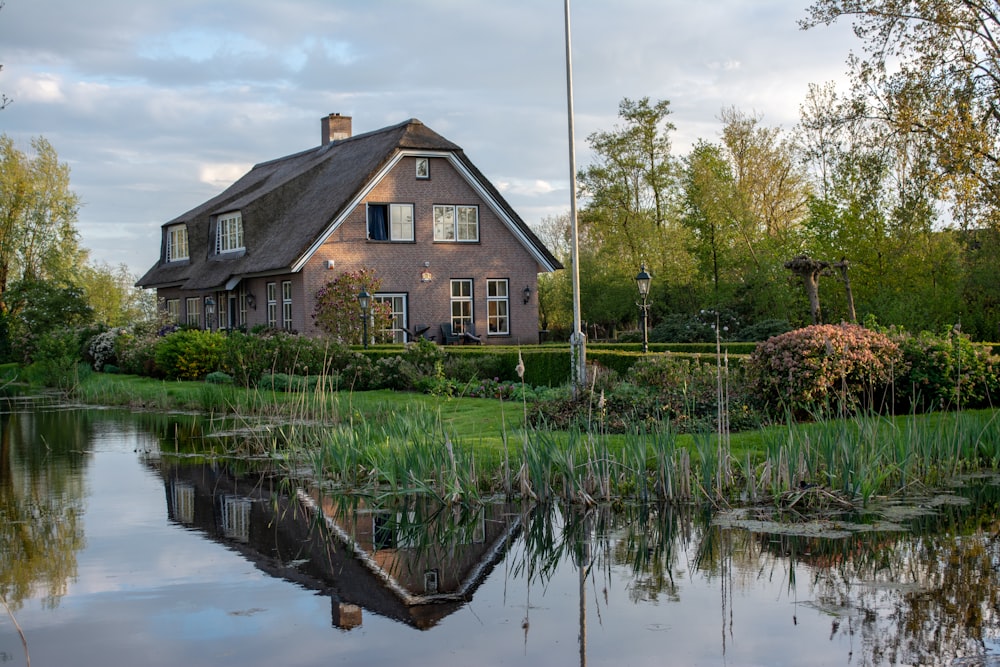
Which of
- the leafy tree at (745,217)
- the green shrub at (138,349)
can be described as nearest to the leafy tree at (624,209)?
the leafy tree at (745,217)

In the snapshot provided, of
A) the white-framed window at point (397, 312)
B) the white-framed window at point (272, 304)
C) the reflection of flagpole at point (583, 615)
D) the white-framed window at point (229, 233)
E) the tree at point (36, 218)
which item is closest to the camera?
the reflection of flagpole at point (583, 615)

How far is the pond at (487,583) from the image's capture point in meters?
5.64

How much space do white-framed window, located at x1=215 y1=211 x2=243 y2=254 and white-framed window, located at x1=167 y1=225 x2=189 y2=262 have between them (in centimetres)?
299

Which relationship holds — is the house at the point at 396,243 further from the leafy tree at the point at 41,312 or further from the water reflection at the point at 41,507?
the water reflection at the point at 41,507

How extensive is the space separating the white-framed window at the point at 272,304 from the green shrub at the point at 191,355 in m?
6.90

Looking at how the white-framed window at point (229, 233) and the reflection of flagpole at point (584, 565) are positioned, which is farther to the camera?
the white-framed window at point (229, 233)

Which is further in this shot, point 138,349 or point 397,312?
point 397,312

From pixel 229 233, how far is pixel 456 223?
8325 millimetres

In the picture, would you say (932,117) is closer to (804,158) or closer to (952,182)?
(952,182)

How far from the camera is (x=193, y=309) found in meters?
39.9

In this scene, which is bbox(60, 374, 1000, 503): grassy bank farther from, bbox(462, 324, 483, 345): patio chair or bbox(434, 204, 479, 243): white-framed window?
bbox(434, 204, 479, 243): white-framed window

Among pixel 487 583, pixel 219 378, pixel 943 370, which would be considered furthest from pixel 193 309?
pixel 487 583

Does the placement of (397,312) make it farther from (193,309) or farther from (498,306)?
(193,309)

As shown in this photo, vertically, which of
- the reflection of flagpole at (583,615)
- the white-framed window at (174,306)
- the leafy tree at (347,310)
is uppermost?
the white-framed window at (174,306)
